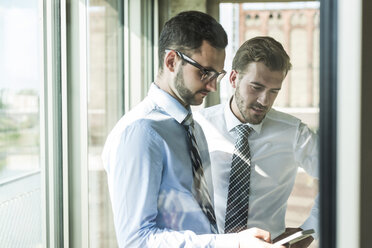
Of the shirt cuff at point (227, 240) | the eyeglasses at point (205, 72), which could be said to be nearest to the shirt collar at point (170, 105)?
the eyeglasses at point (205, 72)

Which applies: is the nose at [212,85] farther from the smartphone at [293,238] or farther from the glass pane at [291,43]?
the smartphone at [293,238]

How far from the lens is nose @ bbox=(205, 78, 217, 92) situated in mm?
1050

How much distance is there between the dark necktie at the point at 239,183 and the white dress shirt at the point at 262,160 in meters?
0.01

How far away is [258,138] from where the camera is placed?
1099 millimetres

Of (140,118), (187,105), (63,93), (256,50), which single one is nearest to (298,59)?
(256,50)

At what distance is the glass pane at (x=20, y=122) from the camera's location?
39.7 inches

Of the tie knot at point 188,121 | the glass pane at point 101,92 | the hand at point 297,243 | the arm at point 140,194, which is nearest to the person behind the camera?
the hand at point 297,243

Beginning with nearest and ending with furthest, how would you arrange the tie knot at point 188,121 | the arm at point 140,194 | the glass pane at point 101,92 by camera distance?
the arm at point 140,194 < the tie knot at point 188,121 < the glass pane at point 101,92

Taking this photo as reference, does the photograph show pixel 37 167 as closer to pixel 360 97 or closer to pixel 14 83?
pixel 14 83

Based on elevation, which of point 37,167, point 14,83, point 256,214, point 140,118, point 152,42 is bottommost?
point 256,214

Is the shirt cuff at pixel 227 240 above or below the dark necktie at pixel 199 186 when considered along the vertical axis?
below

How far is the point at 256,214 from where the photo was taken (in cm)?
109

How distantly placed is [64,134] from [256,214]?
0.71m

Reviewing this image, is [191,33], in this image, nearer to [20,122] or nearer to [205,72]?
[205,72]
